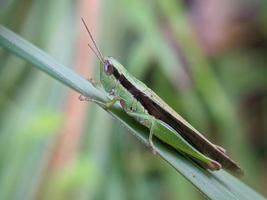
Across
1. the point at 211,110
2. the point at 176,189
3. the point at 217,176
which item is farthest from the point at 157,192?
the point at 217,176

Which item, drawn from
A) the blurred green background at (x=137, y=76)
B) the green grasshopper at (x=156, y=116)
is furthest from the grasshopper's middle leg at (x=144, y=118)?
the blurred green background at (x=137, y=76)

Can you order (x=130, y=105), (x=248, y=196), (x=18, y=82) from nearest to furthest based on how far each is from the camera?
1. (x=248, y=196)
2. (x=130, y=105)
3. (x=18, y=82)

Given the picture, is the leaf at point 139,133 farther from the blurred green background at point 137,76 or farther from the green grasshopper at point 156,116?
the blurred green background at point 137,76

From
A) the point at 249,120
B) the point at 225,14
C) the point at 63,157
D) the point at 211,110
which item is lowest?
the point at 63,157

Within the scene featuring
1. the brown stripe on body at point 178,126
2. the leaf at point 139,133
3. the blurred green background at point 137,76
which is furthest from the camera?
the blurred green background at point 137,76

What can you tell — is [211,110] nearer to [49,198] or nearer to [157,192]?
[157,192]
